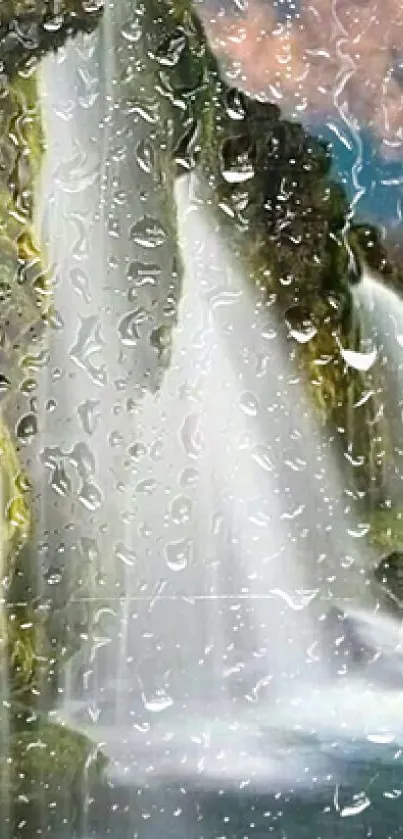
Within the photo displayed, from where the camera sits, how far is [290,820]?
0.92 meters

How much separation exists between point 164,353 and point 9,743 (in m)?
0.46

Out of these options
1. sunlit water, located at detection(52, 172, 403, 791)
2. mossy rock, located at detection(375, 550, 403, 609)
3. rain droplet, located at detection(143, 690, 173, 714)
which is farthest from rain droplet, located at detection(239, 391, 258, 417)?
rain droplet, located at detection(143, 690, 173, 714)

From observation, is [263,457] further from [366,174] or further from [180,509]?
[366,174]

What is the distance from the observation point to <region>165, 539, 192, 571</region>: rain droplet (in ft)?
3.14

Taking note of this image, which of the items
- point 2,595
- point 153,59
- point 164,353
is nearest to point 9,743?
point 2,595

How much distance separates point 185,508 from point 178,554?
0.05 meters

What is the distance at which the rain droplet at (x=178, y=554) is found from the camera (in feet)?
3.14

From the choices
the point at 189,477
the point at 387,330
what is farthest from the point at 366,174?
the point at 189,477

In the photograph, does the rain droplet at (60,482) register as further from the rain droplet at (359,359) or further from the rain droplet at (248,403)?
the rain droplet at (359,359)

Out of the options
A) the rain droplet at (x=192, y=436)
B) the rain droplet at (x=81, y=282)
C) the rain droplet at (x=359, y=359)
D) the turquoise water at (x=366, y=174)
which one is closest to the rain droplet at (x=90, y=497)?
the rain droplet at (x=192, y=436)

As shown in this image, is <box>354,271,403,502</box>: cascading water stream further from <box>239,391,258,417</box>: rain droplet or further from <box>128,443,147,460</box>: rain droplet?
<box>128,443,147,460</box>: rain droplet

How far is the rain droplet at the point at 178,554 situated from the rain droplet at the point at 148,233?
338mm

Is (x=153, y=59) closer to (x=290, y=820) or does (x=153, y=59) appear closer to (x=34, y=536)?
(x=34, y=536)

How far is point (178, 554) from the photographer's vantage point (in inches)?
37.8
